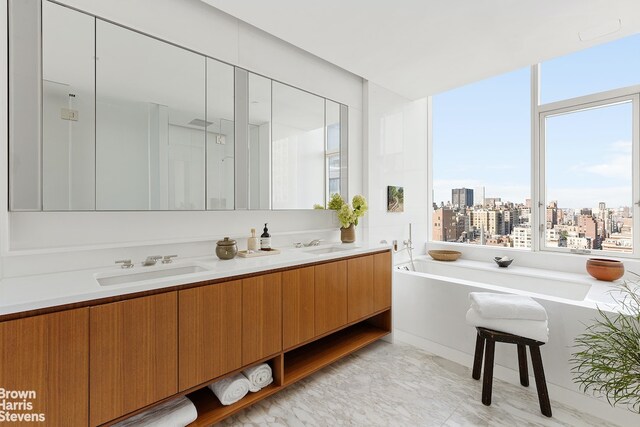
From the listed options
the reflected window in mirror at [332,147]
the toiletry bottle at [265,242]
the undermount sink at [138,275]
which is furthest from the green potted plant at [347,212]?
the undermount sink at [138,275]

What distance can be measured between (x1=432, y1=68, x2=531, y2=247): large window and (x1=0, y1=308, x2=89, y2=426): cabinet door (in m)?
3.79

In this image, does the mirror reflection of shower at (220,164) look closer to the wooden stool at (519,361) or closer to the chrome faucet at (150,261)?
the chrome faucet at (150,261)

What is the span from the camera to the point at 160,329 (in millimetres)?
1384

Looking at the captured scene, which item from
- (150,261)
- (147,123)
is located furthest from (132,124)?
(150,261)

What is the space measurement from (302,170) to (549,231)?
2646mm

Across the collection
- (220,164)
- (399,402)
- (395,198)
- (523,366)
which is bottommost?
(399,402)

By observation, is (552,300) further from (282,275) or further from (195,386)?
(195,386)

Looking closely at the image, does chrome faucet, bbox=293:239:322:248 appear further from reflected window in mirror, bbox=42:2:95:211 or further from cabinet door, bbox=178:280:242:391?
reflected window in mirror, bbox=42:2:95:211

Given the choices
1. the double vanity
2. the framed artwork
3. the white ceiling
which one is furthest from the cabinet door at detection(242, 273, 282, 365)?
the framed artwork

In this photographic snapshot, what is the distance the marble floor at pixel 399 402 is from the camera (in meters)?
1.73

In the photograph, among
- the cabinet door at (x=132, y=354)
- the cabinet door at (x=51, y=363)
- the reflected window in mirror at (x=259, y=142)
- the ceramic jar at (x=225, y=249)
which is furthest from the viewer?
the reflected window in mirror at (x=259, y=142)

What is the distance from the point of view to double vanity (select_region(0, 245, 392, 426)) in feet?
3.68

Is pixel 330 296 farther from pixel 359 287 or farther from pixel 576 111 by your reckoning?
pixel 576 111

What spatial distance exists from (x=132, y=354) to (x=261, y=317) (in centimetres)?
65
